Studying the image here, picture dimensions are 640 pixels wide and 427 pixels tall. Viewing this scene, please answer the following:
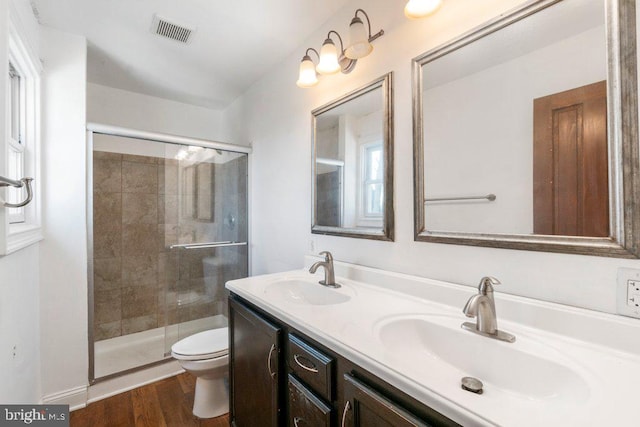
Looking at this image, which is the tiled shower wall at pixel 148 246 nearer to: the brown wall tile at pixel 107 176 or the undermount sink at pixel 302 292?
the brown wall tile at pixel 107 176

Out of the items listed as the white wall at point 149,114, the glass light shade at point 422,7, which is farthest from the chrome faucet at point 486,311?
the white wall at point 149,114

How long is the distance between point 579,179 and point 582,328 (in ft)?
1.41

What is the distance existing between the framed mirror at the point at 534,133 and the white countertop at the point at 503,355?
0.68ft

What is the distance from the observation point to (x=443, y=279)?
3.79 ft

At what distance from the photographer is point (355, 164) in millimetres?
1563

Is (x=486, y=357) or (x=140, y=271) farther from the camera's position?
(x=140, y=271)

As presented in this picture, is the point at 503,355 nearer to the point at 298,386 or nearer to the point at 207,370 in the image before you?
the point at 298,386

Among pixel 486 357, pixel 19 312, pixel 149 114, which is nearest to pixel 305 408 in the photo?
pixel 486 357

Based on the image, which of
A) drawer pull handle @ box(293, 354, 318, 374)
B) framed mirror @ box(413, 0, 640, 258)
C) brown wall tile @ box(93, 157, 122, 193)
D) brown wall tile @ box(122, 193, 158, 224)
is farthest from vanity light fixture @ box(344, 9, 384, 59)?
brown wall tile @ box(93, 157, 122, 193)

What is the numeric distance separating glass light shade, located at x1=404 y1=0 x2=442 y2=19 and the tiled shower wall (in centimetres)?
191

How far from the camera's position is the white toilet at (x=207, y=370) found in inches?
66.6

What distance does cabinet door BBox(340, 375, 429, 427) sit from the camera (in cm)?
64

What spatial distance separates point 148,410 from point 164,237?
129 cm

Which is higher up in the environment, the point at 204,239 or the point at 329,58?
the point at 329,58
